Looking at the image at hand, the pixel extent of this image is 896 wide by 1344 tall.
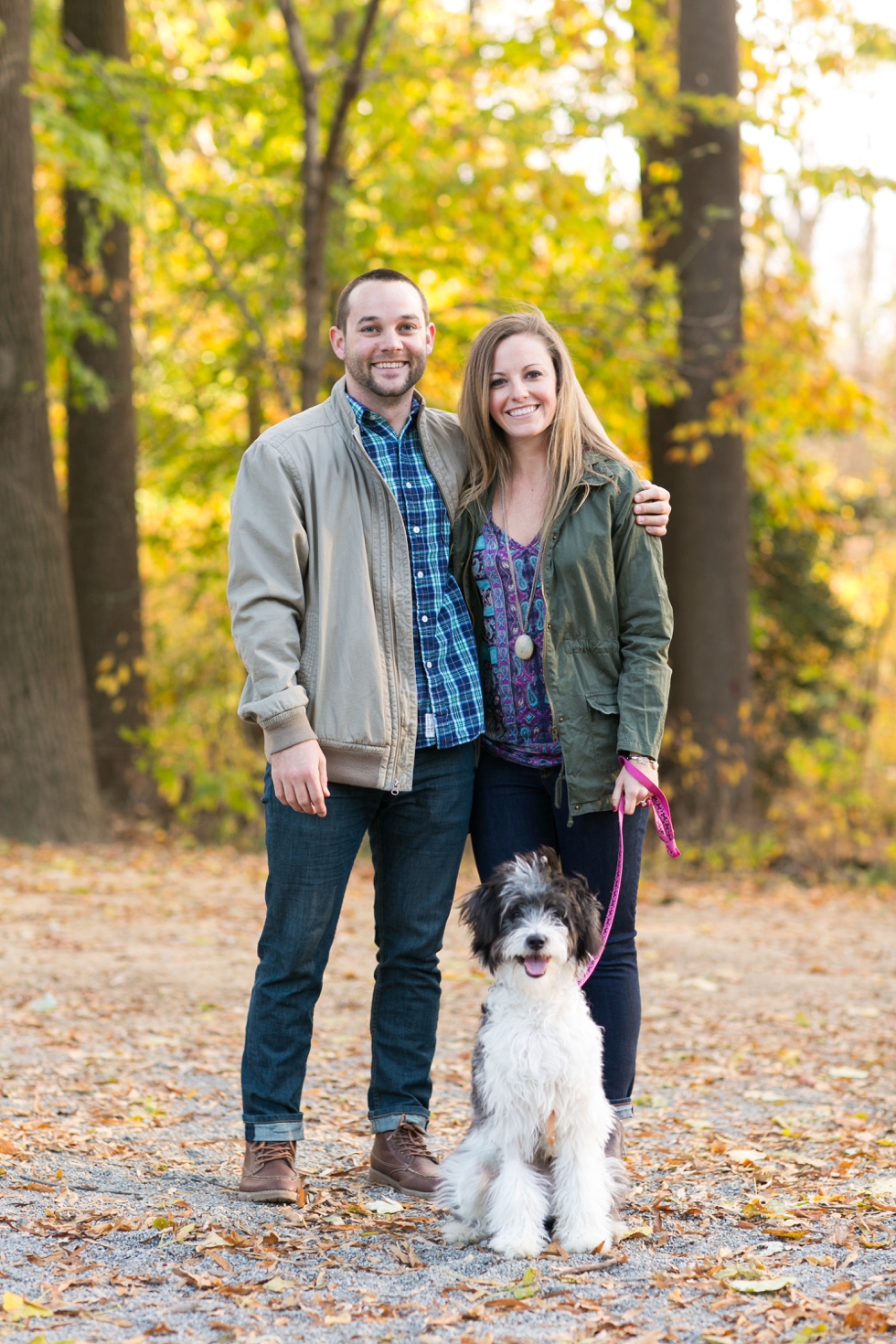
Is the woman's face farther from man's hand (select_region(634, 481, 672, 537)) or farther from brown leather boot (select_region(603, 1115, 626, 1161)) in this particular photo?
brown leather boot (select_region(603, 1115, 626, 1161))

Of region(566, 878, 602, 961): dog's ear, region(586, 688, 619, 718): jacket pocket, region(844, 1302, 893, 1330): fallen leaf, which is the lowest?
region(844, 1302, 893, 1330): fallen leaf

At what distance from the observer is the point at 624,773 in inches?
133

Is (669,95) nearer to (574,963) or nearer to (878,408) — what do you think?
(878,408)

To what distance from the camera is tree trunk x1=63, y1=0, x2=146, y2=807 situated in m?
11.5

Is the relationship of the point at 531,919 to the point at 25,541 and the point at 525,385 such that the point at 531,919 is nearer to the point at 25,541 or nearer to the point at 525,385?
the point at 525,385

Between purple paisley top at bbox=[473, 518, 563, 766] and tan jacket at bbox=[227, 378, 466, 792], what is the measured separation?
220 millimetres

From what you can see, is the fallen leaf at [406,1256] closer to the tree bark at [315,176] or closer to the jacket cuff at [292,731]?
the jacket cuff at [292,731]

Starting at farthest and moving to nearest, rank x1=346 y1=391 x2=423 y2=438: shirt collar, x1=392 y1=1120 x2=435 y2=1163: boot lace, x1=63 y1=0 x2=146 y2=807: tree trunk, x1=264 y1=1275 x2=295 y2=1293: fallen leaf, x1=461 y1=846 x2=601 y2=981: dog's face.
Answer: x1=63 y1=0 x2=146 y2=807: tree trunk → x1=392 y1=1120 x2=435 y2=1163: boot lace → x1=346 y1=391 x2=423 y2=438: shirt collar → x1=461 y1=846 x2=601 y2=981: dog's face → x1=264 y1=1275 x2=295 y2=1293: fallen leaf

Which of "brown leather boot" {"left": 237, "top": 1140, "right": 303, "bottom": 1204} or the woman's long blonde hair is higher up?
the woman's long blonde hair

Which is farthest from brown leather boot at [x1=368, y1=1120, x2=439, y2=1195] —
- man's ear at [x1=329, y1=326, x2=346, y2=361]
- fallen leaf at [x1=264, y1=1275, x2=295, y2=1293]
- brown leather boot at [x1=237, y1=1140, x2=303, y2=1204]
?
man's ear at [x1=329, y1=326, x2=346, y2=361]

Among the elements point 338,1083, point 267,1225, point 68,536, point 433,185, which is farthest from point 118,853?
point 267,1225

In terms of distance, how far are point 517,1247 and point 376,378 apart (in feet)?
7.41

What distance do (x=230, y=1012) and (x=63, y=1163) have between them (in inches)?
86.6

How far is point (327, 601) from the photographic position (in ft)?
11.3
